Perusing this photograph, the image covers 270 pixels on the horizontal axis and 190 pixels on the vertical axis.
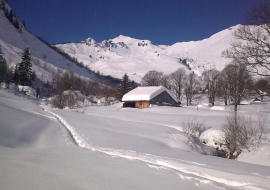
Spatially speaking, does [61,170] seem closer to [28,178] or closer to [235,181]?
[28,178]

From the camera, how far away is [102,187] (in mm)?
3232

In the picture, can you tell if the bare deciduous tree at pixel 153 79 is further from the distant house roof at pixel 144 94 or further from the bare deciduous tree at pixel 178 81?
the distant house roof at pixel 144 94

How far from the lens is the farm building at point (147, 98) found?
117ft

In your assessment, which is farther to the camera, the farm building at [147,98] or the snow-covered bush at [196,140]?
the farm building at [147,98]

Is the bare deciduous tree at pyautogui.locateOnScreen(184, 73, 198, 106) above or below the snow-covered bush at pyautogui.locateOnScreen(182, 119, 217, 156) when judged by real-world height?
above

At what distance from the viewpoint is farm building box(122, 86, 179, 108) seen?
1407 inches

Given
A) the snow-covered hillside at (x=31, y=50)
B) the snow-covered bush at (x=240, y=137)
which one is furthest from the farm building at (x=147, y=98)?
the snow-covered hillside at (x=31, y=50)

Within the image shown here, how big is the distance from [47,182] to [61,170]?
563mm

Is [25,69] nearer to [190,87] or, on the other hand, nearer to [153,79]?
[153,79]

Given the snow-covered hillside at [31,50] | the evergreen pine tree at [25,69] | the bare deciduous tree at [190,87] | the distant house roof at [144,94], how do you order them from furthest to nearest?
the snow-covered hillside at [31,50] → the bare deciduous tree at [190,87] → the evergreen pine tree at [25,69] → the distant house roof at [144,94]

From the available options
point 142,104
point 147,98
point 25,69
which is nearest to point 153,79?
point 142,104

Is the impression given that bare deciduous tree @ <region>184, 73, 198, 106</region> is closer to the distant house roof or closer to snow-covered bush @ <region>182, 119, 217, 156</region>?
the distant house roof

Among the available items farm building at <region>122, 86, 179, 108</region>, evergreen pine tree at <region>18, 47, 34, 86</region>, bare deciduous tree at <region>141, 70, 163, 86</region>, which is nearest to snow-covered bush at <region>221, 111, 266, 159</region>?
farm building at <region>122, 86, 179, 108</region>

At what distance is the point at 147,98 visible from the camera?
3506 cm
